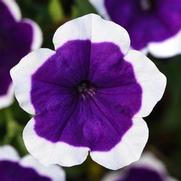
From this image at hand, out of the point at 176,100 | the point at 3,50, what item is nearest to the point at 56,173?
→ the point at 3,50

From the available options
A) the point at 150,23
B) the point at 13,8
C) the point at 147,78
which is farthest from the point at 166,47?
the point at 13,8

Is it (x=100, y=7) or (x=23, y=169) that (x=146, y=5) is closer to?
(x=100, y=7)

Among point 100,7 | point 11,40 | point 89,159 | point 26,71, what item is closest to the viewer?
point 26,71

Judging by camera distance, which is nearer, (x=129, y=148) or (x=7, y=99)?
(x=129, y=148)

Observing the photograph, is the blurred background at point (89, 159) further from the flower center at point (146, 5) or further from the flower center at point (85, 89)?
the flower center at point (85, 89)

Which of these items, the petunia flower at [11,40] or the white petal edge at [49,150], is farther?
the petunia flower at [11,40]

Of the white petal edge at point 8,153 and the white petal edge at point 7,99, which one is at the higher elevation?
the white petal edge at point 7,99

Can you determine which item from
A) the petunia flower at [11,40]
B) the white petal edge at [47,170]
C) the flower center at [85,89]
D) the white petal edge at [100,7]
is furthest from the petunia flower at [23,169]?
the white petal edge at [100,7]
